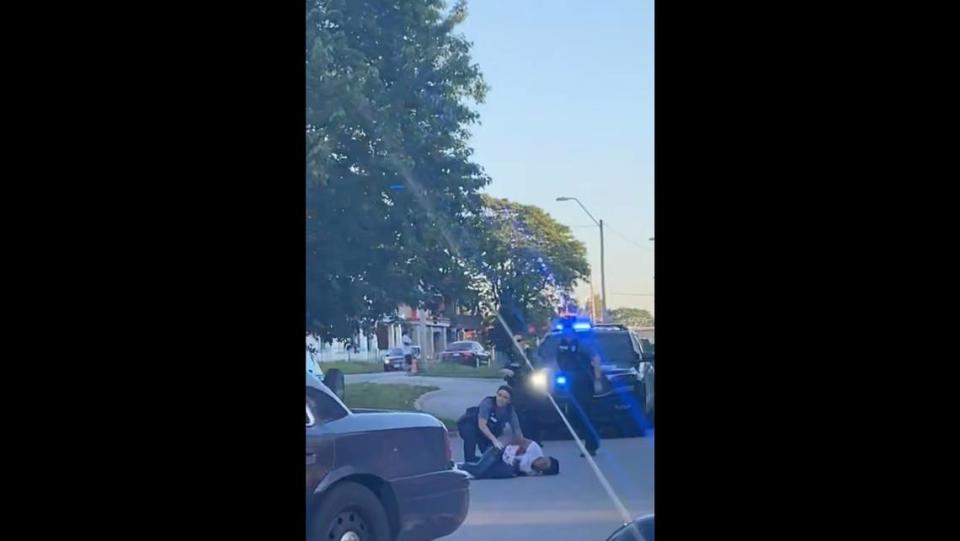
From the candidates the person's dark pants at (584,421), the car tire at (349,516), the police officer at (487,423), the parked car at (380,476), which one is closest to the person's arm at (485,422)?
the police officer at (487,423)

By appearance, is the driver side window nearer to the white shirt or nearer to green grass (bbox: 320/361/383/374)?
green grass (bbox: 320/361/383/374)

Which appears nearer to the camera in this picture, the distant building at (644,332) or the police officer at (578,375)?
the distant building at (644,332)

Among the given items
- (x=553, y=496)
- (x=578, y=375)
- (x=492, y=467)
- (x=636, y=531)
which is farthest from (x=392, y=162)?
(x=636, y=531)

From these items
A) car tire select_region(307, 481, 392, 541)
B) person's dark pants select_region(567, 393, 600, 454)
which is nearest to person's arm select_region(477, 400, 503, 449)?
person's dark pants select_region(567, 393, 600, 454)

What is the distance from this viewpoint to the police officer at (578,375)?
251 centimetres

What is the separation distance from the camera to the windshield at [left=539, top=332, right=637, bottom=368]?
2.43m

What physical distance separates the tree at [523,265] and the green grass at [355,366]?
330 mm

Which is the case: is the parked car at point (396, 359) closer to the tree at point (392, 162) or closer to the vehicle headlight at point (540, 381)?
the tree at point (392, 162)

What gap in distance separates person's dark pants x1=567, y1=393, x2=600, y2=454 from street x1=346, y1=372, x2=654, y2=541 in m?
0.03

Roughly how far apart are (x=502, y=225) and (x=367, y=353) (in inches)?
19.9
